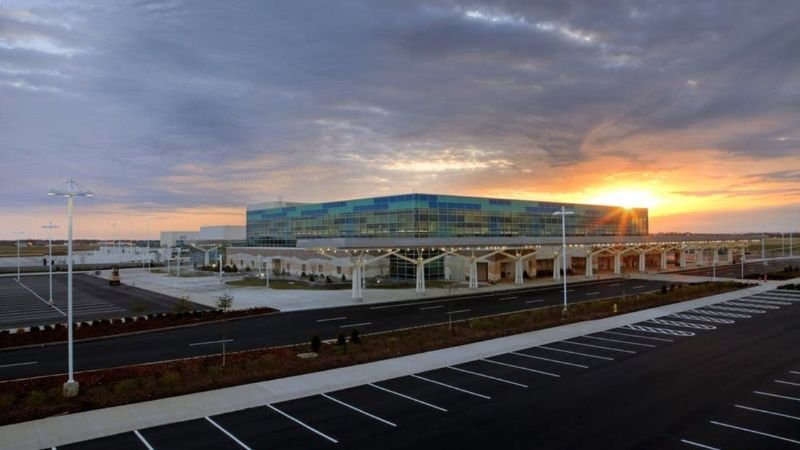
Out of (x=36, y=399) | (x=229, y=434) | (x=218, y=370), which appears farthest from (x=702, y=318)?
(x=36, y=399)

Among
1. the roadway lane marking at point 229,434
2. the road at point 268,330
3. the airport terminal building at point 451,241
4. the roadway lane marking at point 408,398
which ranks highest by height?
the airport terminal building at point 451,241

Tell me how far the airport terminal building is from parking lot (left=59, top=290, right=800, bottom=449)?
28.5 meters

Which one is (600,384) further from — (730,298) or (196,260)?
(196,260)

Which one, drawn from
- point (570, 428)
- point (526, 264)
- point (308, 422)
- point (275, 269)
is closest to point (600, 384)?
point (570, 428)

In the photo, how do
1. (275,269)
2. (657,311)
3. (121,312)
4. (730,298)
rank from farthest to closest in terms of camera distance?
(275,269) < (730,298) < (121,312) < (657,311)

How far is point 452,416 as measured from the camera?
1556cm

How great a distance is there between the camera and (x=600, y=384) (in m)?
18.7

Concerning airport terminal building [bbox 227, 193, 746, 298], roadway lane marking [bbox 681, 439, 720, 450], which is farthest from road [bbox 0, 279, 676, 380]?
roadway lane marking [bbox 681, 439, 720, 450]

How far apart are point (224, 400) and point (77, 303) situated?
4028 cm

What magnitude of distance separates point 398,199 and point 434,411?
56014mm

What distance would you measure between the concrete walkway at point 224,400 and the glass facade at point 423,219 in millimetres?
44274

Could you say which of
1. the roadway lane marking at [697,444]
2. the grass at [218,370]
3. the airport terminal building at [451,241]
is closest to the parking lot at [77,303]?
the airport terminal building at [451,241]

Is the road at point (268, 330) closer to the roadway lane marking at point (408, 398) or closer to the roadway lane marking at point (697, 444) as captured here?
the roadway lane marking at point (408, 398)

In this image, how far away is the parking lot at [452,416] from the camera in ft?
44.5
